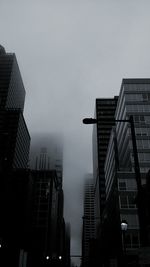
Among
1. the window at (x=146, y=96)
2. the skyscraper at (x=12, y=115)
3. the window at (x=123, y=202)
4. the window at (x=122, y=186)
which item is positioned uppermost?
the skyscraper at (x=12, y=115)

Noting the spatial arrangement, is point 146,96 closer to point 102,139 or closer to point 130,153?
point 130,153

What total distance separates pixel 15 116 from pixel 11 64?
38.0 meters

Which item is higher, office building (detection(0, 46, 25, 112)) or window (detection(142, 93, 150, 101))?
office building (detection(0, 46, 25, 112))

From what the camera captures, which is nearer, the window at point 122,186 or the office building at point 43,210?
the window at point 122,186

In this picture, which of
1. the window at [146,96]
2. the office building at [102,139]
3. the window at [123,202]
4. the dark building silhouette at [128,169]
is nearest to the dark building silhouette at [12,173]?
the dark building silhouette at [128,169]

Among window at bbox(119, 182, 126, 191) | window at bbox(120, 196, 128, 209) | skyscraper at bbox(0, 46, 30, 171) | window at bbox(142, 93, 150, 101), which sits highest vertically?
skyscraper at bbox(0, 46, 30, 171)

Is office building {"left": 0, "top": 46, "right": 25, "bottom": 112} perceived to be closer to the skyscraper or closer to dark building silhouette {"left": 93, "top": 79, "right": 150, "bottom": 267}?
the skyscraper

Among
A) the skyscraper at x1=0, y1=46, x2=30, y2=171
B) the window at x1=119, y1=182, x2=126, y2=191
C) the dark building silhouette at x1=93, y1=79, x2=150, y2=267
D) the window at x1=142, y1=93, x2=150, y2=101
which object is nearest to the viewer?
the dark building silhouette at x1=93, y1=79, x2=150, y2=267

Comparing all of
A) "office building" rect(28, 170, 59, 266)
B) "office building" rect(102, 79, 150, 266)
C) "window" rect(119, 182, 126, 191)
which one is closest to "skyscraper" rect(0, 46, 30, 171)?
"office building" rect(28, 170, 59, 266)

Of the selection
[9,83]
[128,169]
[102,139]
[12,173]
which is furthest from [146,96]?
[9,83]

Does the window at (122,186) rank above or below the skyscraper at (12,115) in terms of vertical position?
below

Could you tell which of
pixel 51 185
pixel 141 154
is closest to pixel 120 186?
pixel 141 154

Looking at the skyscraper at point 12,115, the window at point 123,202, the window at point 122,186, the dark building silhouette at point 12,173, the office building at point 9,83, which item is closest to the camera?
the window at point 123,202

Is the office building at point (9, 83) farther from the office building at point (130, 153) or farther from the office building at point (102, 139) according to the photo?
the office building at point (130, 153)
